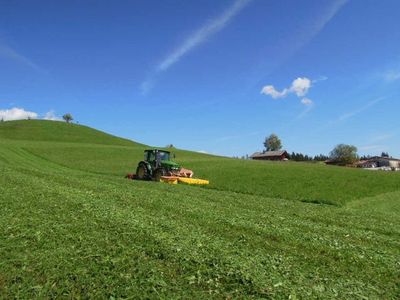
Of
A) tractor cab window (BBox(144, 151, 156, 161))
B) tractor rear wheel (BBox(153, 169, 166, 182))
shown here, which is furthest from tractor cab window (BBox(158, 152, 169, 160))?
tractor rear wheel (BBox(153, 169, 166, 182))

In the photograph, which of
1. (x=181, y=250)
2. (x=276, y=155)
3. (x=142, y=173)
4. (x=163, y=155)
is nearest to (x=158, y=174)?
(x=142, y=173)

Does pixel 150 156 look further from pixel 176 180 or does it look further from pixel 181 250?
pixel 181 250

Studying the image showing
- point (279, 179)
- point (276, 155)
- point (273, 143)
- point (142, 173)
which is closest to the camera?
point (142, 173)

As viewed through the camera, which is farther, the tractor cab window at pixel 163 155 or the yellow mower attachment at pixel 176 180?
the tractor cab window at pixel 163 155

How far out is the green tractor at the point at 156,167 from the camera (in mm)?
28078

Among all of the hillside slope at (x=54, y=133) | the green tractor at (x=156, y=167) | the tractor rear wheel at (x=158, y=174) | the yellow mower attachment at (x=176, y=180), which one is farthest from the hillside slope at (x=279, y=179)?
the hillside slope at (x=54, y=133)

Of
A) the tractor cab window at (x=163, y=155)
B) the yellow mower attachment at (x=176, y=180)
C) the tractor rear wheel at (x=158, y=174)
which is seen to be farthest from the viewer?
the tractor cab window at (x=163, y=155)

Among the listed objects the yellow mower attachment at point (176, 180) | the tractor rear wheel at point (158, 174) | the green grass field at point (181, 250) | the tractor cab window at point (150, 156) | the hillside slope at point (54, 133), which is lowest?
the green grass field at point (181, 250)

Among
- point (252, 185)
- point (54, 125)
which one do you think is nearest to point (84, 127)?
point (54, 125)

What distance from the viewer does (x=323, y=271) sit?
7211mm

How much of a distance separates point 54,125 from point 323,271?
358 ft

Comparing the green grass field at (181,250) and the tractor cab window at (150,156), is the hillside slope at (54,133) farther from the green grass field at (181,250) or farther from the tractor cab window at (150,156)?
the green grass field at (181,250)

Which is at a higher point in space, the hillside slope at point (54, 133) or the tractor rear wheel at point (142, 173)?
the hillside slope at point (54, 133)

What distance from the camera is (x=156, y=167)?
95.0 feet
